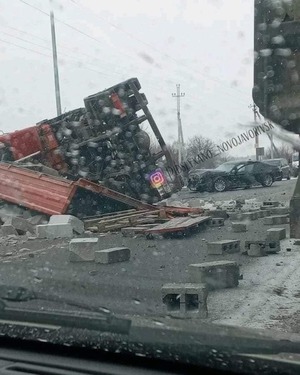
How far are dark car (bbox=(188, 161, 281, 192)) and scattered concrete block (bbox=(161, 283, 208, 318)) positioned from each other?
71.2 ft

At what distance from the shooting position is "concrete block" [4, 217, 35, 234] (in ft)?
43.2

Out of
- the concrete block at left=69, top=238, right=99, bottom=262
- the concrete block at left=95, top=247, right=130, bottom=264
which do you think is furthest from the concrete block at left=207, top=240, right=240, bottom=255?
the concrete block at left=69, top=238, right=99, bottom=262

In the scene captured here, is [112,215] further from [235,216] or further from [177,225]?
[235,216]

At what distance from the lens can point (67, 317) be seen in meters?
3.16

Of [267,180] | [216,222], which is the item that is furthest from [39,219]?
[267,180]

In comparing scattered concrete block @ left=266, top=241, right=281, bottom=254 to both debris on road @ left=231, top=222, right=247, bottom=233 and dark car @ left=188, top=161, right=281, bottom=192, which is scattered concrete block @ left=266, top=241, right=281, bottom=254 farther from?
dark car @ left=188, top=161, right=281, bottom=192

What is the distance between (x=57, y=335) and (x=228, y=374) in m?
0.78

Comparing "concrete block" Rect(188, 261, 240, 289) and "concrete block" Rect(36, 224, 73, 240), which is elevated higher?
"concrete block" Rect(188, 261, 240, 289)

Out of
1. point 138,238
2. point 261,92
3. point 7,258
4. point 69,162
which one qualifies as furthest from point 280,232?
point 69,162

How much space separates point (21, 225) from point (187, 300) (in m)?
7.92

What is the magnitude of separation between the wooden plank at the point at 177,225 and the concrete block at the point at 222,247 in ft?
7.80

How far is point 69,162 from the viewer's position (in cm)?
1508

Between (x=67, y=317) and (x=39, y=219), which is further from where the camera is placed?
(x=39, y=219)

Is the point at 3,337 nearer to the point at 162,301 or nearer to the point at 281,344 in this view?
the point at 281,344
